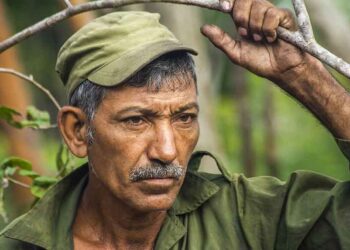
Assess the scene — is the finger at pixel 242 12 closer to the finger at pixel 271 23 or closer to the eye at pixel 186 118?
the finger at pixel 271 23

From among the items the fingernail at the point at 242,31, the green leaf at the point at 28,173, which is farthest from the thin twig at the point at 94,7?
the green leaf at the point at 28,173

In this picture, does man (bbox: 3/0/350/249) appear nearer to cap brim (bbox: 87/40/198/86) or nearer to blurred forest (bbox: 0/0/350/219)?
cap brim (bbox: 87/40/198/86)

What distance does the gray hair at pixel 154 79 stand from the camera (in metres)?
3.67

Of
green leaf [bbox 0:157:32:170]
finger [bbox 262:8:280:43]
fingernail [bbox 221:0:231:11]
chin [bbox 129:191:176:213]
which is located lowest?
green leaf [bbox 0:157:32:170]

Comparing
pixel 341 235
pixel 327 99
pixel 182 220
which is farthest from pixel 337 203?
pixel 182 220

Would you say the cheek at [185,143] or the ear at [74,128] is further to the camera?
the ear at [74,128]

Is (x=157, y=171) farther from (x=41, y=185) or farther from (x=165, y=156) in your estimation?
(x=41, y=185)

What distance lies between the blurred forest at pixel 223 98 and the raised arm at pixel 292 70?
15 centimetres

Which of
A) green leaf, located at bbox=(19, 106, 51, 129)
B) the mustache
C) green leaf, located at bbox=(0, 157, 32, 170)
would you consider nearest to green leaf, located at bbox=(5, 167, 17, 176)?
green leaf, located at bbox=(0, 157, 32, 170)

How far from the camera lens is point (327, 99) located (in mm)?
3637

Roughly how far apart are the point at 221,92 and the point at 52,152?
124 inches

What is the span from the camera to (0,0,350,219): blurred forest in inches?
269

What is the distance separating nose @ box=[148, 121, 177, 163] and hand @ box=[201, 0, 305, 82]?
0.34 m

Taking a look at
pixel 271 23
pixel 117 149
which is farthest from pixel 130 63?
pixel 271 23
